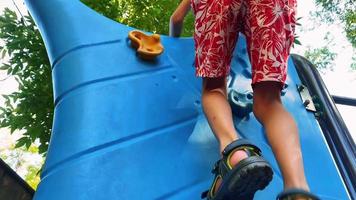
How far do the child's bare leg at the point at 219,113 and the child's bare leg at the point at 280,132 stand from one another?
0.11m

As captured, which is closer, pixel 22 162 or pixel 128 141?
pixel 128 141

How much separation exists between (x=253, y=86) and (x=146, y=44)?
0.68 metres

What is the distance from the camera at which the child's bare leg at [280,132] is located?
48.4 inches

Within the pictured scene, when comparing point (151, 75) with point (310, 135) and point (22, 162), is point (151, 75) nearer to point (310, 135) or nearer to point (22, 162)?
point (310, 135)

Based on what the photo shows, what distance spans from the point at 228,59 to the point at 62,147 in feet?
2.13

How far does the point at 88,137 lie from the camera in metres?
1.48

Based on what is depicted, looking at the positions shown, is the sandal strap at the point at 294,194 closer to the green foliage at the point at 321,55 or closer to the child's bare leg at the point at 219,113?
the child's bare leg at the point at 219,113

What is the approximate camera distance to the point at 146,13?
143 inches

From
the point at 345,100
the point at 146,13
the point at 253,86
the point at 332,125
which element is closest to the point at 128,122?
the point at 253,86

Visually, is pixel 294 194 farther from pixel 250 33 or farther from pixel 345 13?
pixel 345 13

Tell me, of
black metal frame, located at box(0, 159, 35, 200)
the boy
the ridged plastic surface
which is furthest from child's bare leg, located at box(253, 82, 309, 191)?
black metal frame, located at box(0, 159, 35, 200)

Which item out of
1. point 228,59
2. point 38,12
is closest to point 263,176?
point 228,59

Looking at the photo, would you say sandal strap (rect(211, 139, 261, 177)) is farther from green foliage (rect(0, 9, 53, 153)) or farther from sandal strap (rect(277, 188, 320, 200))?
green foliage (rect(0, 9, 53, 153))

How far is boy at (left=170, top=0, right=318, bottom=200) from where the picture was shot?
46.4 inches
